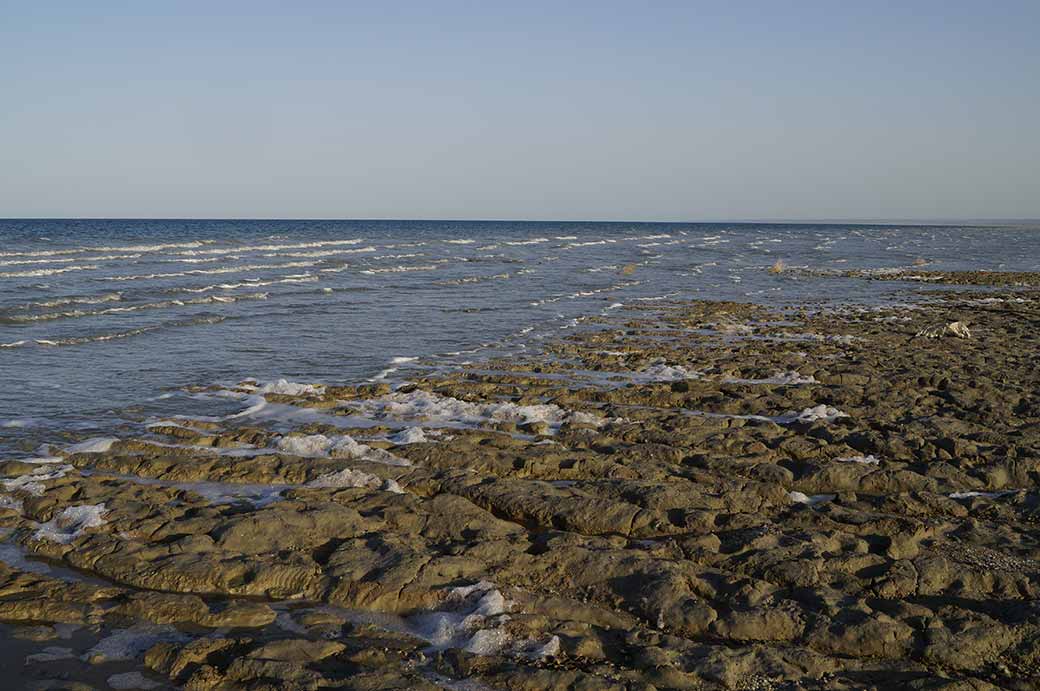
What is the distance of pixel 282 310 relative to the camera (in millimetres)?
26562

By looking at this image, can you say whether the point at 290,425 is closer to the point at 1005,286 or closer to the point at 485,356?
the point at 485,356

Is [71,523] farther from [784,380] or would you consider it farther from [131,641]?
[784,380]

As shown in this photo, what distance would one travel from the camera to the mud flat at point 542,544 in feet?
19.7

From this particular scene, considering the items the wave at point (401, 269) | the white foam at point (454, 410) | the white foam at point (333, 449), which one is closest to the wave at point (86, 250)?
the wave at point (401, 269)

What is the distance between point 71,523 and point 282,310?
18579 mm

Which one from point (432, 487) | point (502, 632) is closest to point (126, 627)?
point (502, 632)

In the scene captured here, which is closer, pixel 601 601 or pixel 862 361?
pixel 601 601

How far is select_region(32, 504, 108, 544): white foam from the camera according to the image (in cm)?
815

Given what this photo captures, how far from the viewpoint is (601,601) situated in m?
6.83

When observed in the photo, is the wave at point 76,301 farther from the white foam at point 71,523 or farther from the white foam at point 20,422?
the white foam at point 71,523

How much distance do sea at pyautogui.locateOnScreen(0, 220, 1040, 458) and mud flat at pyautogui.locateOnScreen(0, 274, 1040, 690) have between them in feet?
9.06

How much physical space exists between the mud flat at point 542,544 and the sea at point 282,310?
276cm

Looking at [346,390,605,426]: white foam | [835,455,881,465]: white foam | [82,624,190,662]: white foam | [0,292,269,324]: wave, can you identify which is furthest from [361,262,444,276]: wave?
[82,624,190,662]: white foam

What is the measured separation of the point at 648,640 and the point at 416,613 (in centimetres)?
189
